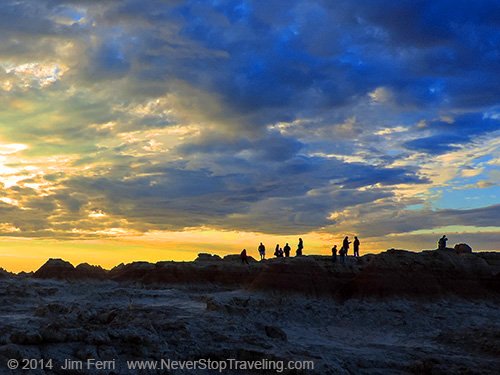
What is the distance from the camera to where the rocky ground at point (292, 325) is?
19281 millimetres

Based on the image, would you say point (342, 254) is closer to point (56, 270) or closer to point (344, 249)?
point (344, 249)

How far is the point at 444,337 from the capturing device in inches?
1125

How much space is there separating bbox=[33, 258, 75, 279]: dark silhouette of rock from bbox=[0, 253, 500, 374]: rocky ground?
1703 cm

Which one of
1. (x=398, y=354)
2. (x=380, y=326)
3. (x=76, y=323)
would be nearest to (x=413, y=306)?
(x=380, y=326)

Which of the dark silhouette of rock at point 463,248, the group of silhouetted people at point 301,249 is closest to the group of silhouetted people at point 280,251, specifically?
the group of silhouetted people at point 301,249

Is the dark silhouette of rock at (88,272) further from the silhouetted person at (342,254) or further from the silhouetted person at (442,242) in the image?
the silhouetted person at (442,242)

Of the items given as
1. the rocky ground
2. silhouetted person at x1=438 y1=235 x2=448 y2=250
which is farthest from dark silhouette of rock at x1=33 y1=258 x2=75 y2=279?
silhouetted person at x1=438 y1=235 x2=448 y2=250

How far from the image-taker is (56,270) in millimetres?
73438

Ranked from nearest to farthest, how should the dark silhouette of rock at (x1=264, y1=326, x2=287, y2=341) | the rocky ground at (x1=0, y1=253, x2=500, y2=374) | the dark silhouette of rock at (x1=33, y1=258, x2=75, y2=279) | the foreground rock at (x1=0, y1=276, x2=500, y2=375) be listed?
the foreground rock at (x1=0, y1=276, x2=500, y2=375), the rocky ground at (x1=0, y1=253, x2=500, y2=374), the dark silhouette of rock at (x1=264, y1=326, x2=287, y2=341), the dark silhouette of rock at (x1=33, y1=258, x2=75, y2=279)

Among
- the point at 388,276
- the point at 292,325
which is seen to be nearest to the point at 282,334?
the point at 292,325

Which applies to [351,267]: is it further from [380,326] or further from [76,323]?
[76,323]

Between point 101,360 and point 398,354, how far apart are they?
14245 mm

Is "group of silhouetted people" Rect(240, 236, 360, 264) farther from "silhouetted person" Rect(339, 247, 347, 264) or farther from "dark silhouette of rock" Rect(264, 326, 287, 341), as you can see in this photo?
"dark silhouette of rock" Rect(264, 326, 287, 341)

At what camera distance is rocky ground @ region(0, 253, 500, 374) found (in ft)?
63.3
